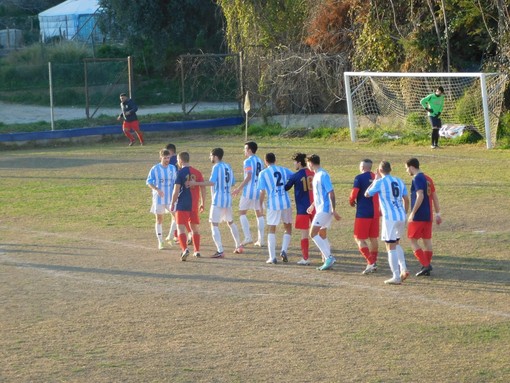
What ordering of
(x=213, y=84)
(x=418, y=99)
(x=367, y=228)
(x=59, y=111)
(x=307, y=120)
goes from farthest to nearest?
1. (x=59, y=111)
2. (x=213, y=84)
3. (x=307, y=120)
4. (x=418, y=99)
5. (x=367, y=228)

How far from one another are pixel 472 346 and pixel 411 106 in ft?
68.5

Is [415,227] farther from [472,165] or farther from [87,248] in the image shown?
[472,165]

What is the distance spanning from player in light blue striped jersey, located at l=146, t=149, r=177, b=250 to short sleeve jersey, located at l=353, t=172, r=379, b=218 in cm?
350

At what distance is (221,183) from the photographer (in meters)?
13.2

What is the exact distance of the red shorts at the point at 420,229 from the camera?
11.6 meters

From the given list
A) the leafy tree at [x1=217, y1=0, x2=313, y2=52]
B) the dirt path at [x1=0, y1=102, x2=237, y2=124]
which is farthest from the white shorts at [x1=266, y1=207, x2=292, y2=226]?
the dirt path at [x1=0, y1=102, x2=237, y2=124]

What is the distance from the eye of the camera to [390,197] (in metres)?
11.2

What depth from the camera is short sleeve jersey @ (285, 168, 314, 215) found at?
1235 cm

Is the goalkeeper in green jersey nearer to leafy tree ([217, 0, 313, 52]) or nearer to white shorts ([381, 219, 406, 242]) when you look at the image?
leafy tree ([217, 0, 313, 52])

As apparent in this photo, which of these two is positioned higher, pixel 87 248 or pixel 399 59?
pixel 399 59

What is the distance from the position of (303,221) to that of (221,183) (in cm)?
147

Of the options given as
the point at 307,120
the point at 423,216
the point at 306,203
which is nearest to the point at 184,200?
the point at 306,203

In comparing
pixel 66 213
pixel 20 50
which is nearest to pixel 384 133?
pixel 66 213

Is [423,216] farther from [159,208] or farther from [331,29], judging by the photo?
[331,29]
